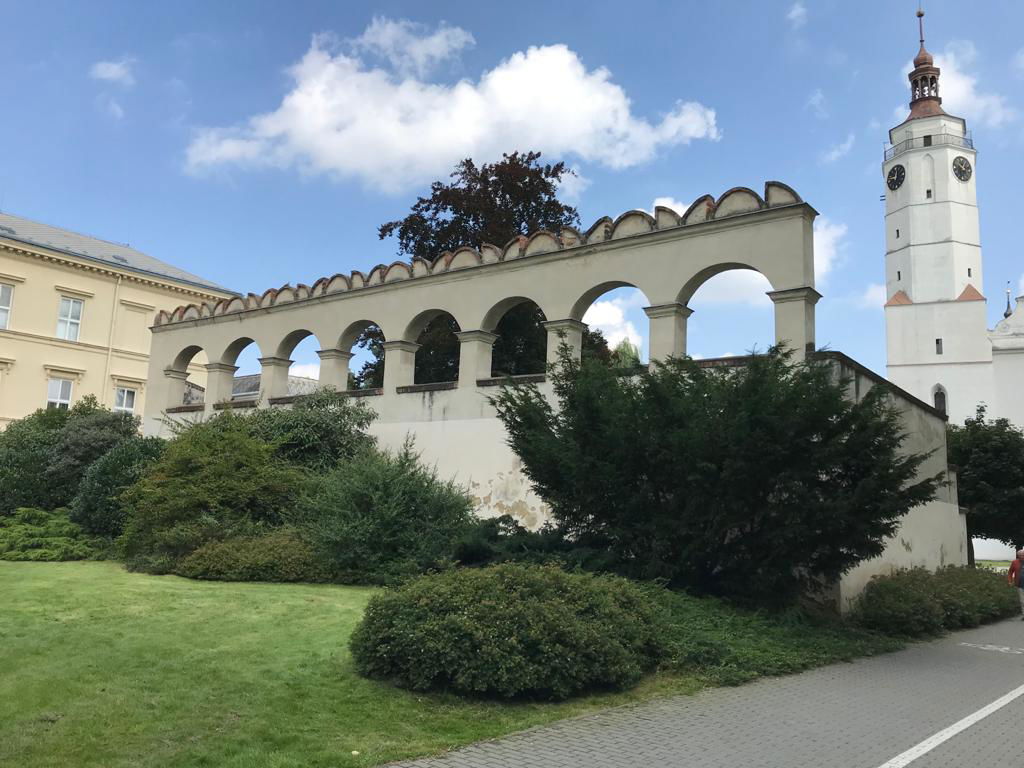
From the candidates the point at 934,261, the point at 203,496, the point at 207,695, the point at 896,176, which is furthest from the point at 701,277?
the point at 896,176

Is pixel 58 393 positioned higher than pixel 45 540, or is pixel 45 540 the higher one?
pixel 58 393

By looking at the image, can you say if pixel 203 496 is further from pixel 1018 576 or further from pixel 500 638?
pixel 1018 576

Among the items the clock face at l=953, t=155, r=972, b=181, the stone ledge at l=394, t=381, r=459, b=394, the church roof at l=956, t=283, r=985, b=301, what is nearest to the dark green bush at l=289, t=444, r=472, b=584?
the stone ledge at l=394, t=381, r=459, b=394

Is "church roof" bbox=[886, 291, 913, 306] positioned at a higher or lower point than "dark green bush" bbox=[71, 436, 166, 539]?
higher

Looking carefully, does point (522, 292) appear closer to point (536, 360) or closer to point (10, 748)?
point (536, 360)

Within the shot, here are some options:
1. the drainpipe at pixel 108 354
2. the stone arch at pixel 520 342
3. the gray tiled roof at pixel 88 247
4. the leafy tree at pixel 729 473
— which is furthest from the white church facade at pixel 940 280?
the leafy tree at pixel 729 473

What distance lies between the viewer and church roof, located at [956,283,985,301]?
5966 cm

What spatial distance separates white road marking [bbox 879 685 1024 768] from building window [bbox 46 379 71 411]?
39.9 meters

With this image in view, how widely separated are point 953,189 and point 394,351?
57.8 m

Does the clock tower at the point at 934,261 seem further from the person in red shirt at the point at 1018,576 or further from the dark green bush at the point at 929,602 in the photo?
the dark green bush at the point at 929,602

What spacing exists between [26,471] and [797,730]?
2065cm

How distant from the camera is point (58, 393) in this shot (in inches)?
1549

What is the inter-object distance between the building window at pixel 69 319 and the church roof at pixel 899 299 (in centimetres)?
5402

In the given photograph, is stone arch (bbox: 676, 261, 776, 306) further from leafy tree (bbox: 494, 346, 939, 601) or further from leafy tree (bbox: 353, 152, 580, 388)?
leafy tree (bbox: 353, 152, 580, 388)
